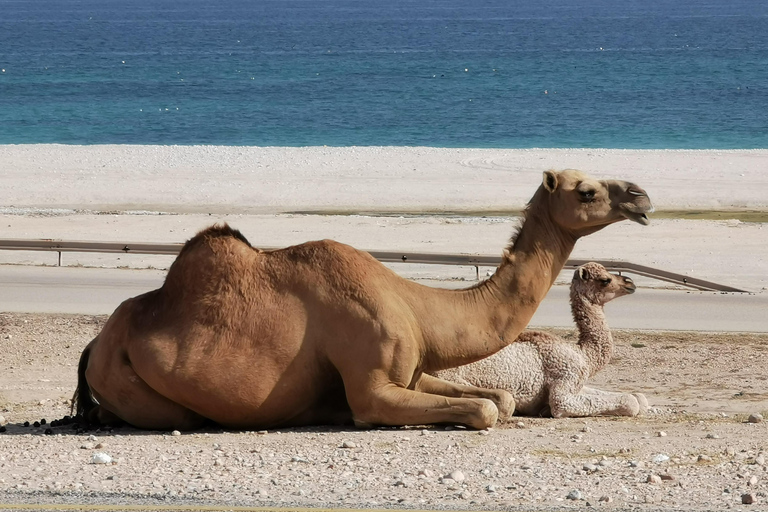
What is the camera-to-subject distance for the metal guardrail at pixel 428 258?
68.2 feet

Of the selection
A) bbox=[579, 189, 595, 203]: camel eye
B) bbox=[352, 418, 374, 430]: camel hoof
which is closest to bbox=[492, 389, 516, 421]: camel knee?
bbox=[352, 418, 374, 430]: camel hoof

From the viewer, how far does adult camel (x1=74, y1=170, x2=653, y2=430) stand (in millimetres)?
10086

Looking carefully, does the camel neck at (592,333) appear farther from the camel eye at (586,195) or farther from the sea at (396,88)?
the sea at (396,88)

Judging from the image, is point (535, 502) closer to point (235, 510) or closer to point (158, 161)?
point (235, 510)

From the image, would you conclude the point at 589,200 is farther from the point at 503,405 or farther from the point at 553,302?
the point at 553,302

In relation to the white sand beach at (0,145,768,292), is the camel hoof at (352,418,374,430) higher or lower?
lower

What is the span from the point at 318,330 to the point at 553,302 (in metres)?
9.67

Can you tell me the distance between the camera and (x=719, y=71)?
10069 cm

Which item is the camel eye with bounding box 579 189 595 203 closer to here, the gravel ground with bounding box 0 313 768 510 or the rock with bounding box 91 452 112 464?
the gravel ground with bounding box 0 313 768 510

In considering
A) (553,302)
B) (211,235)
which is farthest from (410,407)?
(553,302)

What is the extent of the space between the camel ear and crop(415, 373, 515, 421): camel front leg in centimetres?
190

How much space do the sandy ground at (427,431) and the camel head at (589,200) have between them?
1.85 meters

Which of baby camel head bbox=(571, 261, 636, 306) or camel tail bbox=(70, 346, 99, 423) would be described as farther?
baby camel head bbox=(571, 261, 636, 306)

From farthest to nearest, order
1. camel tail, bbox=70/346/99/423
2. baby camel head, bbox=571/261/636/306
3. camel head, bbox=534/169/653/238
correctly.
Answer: baby camel head, bbox=571/261/636/306
camel tail, bbox=70/346/99/423
camel head, bbox=534/169/653/238
